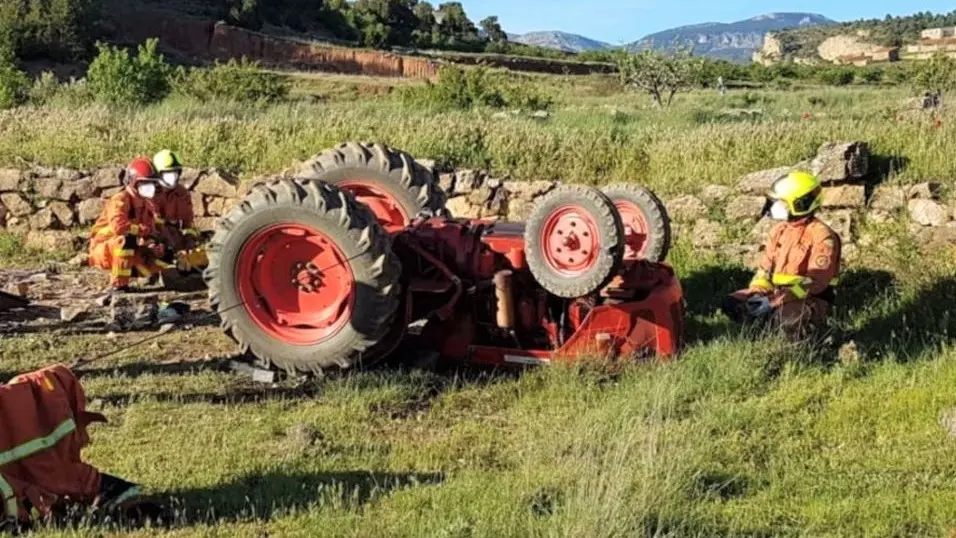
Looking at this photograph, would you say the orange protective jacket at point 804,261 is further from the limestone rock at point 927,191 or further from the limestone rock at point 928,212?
the limestone rock at point 927,191

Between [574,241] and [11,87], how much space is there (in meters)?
14.4

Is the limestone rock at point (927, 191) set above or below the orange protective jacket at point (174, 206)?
above

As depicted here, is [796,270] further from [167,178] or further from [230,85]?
[230,85]

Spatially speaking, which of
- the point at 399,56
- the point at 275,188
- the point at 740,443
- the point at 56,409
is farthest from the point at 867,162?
the point at 399,56

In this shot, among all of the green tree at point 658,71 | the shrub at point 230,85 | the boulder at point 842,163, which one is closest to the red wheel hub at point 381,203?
the boulder at point 842,163

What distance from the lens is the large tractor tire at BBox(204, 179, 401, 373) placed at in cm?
704

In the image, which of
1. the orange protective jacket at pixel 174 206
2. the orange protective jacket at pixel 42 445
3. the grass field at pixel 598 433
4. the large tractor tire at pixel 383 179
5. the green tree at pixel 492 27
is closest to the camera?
the orange protective jacket at pixel 42 445

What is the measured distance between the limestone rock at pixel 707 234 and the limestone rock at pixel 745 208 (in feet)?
0.57

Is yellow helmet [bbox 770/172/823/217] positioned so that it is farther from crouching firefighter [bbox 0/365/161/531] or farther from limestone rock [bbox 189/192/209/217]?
limestone rock [bbox 189/192/209/217]

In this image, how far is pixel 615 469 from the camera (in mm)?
4973

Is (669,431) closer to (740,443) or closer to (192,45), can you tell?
(740,443)

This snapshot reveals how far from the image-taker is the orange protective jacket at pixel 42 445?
15.0 ft

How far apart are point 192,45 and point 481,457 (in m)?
52.4

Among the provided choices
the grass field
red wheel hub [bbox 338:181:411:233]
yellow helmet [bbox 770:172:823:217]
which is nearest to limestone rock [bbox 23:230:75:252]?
the grass field
